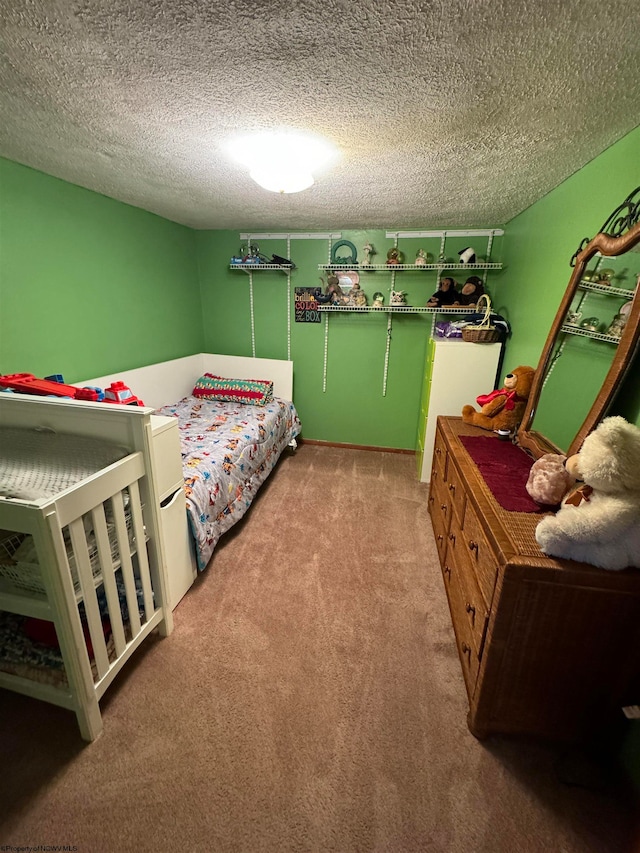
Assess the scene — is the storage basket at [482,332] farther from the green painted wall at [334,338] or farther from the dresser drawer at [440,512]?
the dresser drawer at [440,512]

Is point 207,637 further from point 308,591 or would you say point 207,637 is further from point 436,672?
point 436,672

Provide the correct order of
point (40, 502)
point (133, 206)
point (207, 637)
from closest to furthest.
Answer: point (40, 502), point (207, 637), point (133, 206)

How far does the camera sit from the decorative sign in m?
3.44

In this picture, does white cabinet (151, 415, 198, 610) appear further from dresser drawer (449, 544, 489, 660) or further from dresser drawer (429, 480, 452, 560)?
dresser drawer (429, 480, 452, 560)

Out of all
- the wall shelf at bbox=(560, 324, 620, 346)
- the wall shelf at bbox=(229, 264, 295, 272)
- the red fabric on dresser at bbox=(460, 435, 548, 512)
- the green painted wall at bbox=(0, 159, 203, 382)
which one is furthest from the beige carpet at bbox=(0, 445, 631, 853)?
the wall shelf at bbox=(229, 264, 295, 272)

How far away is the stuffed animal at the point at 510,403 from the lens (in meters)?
1.96

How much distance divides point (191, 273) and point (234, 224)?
681 mm

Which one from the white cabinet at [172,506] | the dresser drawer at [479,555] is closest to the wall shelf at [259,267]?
the white cabinet at [172,506]

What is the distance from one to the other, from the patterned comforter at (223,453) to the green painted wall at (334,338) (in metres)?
0.52

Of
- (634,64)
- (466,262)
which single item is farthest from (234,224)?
(634,64)

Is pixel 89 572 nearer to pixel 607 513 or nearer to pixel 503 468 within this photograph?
pixel 607 513

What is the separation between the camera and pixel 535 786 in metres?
1.10

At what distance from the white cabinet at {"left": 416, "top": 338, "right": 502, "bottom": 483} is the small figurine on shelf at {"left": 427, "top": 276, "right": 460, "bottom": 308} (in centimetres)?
43

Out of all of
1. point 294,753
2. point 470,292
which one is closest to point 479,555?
point 294,753
